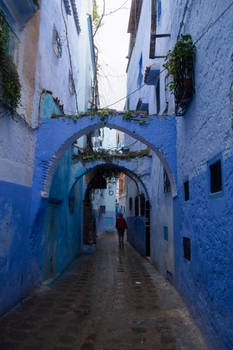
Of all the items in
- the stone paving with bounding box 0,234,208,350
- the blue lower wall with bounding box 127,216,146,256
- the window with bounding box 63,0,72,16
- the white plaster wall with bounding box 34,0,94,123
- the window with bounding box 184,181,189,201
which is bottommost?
the stone paving with bounding box 0,234,208,350

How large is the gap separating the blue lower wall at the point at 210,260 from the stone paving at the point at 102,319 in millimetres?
399

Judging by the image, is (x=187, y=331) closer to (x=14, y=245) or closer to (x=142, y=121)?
(x=14, y=245)

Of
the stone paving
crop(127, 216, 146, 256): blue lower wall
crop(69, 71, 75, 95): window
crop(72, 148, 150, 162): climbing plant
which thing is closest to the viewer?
the stone paving

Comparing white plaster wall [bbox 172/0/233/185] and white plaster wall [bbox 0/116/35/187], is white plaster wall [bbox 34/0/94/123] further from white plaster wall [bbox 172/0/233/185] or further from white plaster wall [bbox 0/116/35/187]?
white plaster wall [bbox 172/0/233/185]

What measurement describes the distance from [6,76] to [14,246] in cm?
267

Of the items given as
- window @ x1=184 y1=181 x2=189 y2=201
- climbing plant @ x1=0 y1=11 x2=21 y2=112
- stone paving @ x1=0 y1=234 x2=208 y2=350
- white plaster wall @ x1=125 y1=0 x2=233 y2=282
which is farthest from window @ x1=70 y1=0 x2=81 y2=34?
stone paving @ x1=0 y1=234 x2=208 y2=350

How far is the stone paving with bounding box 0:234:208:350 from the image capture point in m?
3.29

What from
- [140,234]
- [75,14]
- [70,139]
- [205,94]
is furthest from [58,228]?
[75,14]

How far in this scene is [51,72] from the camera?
657 centimetres

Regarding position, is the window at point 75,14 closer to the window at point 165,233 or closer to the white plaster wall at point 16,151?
the white plaster wall at point 16,151

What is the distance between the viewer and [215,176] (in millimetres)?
3195

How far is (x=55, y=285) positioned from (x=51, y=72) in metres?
5.00

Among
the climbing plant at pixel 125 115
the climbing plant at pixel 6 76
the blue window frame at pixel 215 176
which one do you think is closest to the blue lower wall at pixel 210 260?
the blue window frame at pixel 215 176

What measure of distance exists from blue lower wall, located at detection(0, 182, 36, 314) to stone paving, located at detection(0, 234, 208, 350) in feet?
0.84
